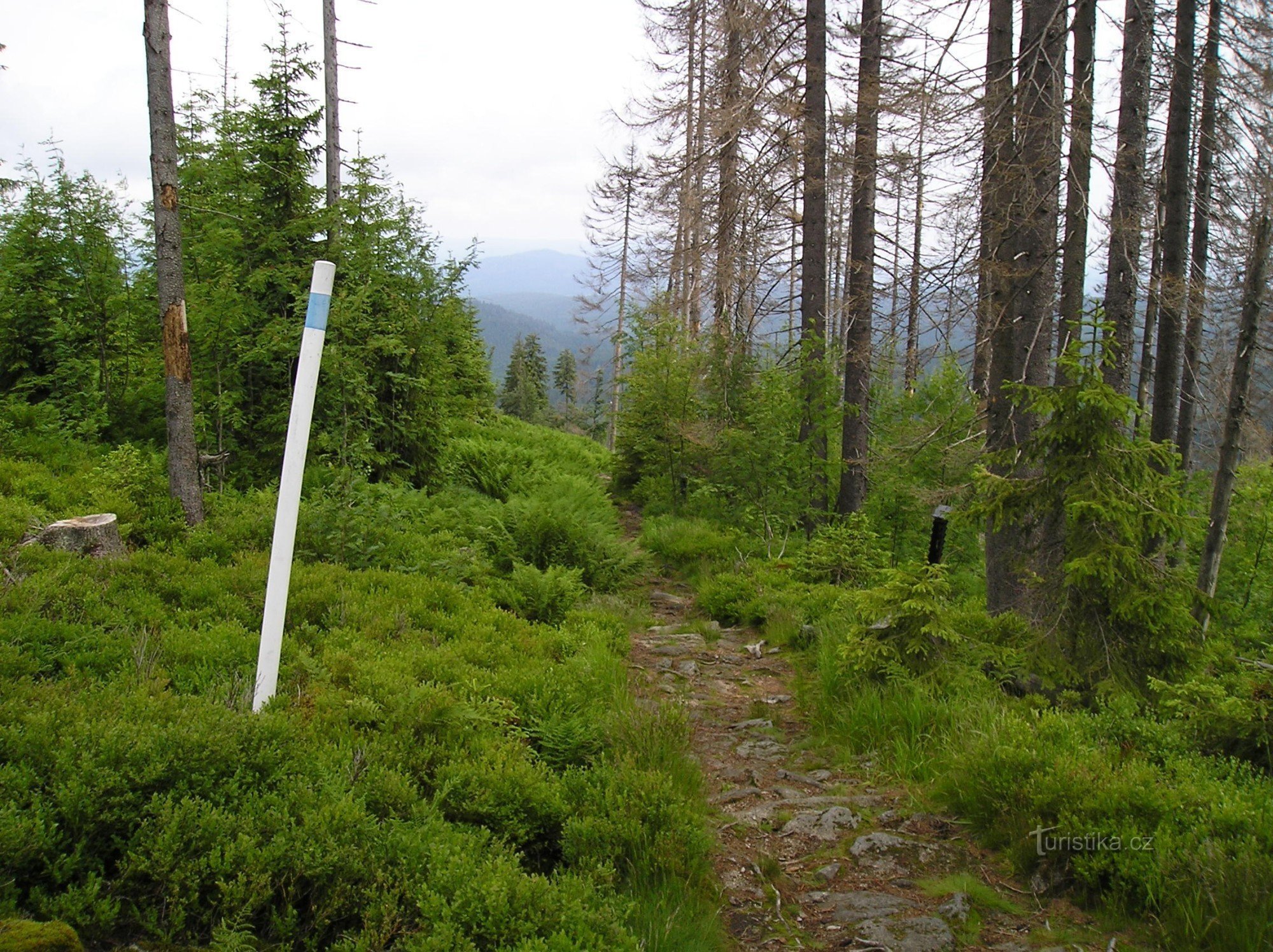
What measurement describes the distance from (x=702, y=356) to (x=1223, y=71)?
27.1 ft

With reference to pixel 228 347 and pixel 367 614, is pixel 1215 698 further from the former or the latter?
pixel 228 347

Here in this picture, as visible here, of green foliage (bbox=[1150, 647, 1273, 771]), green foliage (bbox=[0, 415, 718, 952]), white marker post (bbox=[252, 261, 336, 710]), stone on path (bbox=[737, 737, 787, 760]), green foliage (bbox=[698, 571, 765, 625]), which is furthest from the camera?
green foliage (bbox=[698, 571, 765, 625])

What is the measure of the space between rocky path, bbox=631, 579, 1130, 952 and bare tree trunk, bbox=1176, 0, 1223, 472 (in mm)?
6785

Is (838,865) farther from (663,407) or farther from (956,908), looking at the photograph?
(663,407)

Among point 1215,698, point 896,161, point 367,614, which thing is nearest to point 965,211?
point 896,161

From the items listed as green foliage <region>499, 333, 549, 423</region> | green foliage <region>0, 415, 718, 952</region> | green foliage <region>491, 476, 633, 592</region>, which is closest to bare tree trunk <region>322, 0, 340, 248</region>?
green foliage <region>491, 476, 633, 592</region>

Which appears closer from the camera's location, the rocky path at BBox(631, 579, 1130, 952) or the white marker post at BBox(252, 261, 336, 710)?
the rocky path at BBox(631, 579, 1130, 952)

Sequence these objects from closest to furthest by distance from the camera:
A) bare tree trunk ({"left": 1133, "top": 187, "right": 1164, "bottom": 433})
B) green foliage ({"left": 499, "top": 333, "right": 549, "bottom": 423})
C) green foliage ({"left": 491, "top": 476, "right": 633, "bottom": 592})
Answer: green foliage ({"left": 491, "top": 476, "right": 633, "bottom": 592})
bare tree trunk ({"left": 1133, "top": 187, "right": 1164, "bottom": 433})
green foliage ({"left": 499, "top": 333, "right": 549, "bottom": 423})

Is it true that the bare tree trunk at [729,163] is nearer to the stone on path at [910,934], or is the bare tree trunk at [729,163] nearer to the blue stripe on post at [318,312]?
the blue stripe on post at [318,312]

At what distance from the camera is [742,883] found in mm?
3637

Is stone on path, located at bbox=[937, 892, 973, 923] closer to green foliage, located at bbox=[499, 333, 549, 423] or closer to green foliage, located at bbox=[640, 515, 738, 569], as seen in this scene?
green foliage, located at bbox=[640, 515, 738, 569]

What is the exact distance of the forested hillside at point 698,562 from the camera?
307 centimetres

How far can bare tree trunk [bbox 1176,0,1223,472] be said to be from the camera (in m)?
10.4

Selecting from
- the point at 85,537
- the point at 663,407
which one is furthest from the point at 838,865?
the point at 663,407
